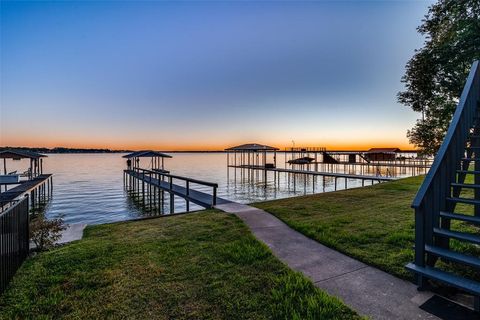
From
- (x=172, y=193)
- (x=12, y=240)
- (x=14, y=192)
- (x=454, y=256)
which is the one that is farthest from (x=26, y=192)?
(x=454, y=256)

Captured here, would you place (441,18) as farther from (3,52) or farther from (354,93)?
(3,52)

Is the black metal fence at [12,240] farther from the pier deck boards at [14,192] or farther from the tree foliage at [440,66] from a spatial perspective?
the tree foliage at [440,66]

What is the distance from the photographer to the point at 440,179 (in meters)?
3.45

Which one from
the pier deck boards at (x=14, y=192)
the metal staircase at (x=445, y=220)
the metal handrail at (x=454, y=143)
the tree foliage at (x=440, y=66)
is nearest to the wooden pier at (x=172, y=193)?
the pier deck boards at (x=14, y=192)

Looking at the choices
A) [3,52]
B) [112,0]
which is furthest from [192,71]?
[3,52]

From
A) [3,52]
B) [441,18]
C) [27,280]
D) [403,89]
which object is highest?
[441,18]

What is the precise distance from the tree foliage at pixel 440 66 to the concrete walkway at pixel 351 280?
12256 millimetres

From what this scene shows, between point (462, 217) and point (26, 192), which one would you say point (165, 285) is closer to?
point (462, 217)

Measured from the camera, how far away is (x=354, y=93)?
22141 millimetres

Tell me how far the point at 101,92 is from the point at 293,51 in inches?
666

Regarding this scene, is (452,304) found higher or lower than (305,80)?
lower

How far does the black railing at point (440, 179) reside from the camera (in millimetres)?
3137

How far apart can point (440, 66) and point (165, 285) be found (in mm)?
15613

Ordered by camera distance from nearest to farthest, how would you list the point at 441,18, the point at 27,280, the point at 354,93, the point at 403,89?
the point at 27,280, the point at 441,18, the point at 403,89, the point at 354,93
